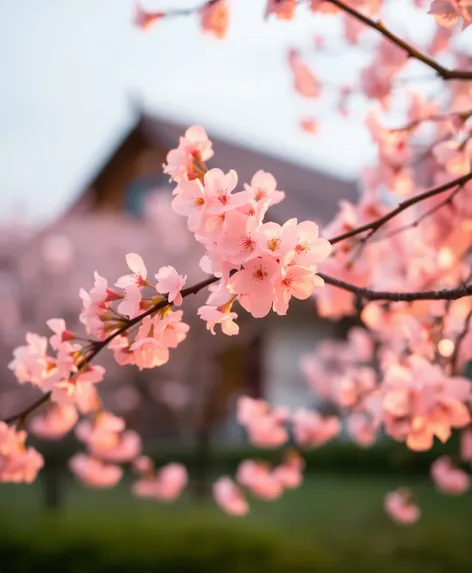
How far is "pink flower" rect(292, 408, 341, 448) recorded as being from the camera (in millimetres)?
2729

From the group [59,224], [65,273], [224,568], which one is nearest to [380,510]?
[224,568]

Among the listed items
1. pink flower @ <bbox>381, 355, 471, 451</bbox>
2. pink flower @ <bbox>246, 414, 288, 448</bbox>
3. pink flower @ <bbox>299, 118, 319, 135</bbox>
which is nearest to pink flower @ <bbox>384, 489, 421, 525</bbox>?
pink flower @ <bbox>246, 414, 288, 448</bbox>

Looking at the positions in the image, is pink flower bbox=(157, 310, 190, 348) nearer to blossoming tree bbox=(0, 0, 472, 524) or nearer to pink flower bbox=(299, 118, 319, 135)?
blossoming tree bbox=(0, 0, 472, 524)

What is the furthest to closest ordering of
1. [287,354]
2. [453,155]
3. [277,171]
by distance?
[277,171] < [287,354] < [453,155]

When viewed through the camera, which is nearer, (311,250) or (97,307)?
(311,250)

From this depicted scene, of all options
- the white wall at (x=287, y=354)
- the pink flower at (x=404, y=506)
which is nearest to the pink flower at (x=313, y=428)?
the pink flower at (x=404, y=506)

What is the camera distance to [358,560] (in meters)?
4.93

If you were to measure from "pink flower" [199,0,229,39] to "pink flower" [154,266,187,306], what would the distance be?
94 centimetres

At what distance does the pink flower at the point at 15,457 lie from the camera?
1.31 meters

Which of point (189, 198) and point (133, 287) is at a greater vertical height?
point (189, 198)

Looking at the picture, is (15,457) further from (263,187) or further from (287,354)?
(287,354)

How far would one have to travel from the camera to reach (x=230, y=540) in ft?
12.4

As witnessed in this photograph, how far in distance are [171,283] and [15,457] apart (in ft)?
1.87

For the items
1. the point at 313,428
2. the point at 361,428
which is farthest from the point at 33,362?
the point at 361,428
